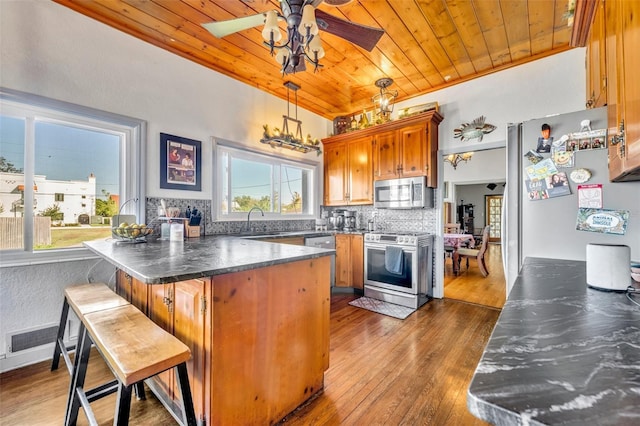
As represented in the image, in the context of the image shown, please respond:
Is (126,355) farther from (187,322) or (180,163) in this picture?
(180,163)

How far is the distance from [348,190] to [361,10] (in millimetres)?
2503

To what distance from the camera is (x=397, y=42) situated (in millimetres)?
2660

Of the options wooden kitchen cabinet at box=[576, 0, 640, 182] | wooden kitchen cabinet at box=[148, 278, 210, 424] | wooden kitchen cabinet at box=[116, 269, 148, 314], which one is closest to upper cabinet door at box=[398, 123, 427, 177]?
wooden kitchen cabinet at box=[576, 0, 640, 182]

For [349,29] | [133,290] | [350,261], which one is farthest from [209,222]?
[349,29]

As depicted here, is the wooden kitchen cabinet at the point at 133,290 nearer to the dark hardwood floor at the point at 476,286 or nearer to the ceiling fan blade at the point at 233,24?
the ceiling fan blade at the point at 233,24

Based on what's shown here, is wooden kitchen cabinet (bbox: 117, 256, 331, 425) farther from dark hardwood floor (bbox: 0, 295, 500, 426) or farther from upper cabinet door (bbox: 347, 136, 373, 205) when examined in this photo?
upper cabinet door (bbox: 347, 136, 373, 205)

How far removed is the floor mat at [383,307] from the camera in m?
3.08

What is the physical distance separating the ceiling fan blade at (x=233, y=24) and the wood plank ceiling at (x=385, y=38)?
1.80 ft

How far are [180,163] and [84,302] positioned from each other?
66.1 inches

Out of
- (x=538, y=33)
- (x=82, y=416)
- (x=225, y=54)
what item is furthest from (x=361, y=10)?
(x=82, y=416)

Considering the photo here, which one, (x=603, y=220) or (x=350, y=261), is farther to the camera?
(x=350, y=261)

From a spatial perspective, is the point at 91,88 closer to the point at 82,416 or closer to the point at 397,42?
the point at 82,416

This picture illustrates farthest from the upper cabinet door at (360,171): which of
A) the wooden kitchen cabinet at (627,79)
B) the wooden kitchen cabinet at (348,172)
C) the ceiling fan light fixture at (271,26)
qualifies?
the wooden kitchen cabinet at (627,79)

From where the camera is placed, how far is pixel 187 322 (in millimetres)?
1347
